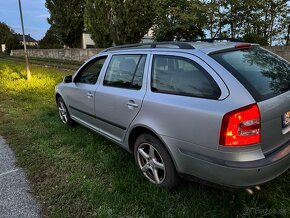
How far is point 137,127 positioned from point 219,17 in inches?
766

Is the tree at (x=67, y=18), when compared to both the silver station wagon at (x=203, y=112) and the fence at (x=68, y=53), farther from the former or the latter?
the silver station wagon at (x=203, y=112)

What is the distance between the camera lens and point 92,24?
2628 cm

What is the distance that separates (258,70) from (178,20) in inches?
859

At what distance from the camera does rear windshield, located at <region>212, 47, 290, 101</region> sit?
9.12 feet

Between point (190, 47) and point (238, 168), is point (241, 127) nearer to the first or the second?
point (238, 168)

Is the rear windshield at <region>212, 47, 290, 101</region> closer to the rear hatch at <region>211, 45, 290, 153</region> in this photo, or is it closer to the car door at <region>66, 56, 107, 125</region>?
the rear hatch at <region>211, 45, 290, 153</region>

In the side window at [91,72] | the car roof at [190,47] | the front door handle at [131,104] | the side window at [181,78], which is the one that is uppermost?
the car roof at [190,47]

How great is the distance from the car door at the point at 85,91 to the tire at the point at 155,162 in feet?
4.19

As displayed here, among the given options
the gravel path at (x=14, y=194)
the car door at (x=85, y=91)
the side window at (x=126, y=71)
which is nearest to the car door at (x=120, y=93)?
the side window at (x=126, y=71)

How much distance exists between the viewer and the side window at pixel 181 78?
283 cm

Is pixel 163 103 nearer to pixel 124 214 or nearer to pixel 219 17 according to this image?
pixel 124 214

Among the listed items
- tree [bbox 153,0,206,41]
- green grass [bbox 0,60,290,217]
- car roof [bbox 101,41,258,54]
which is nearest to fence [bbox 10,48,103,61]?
tree [bbox 153,0,206,41]

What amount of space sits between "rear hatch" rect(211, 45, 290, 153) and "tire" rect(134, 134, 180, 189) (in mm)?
976

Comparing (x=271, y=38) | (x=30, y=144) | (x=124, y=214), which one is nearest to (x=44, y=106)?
(x=30, y=144)
